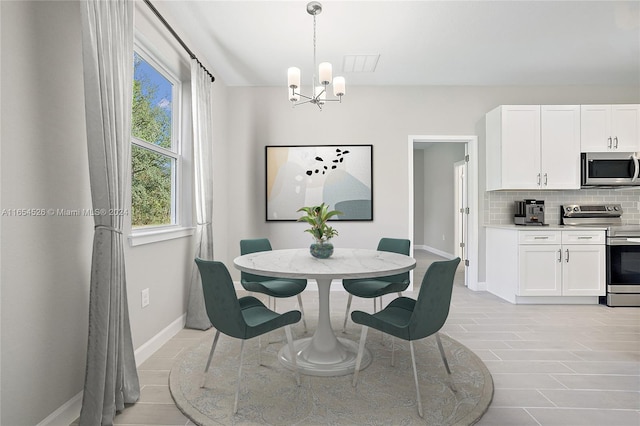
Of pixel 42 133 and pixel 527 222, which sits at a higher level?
pixel 42 133

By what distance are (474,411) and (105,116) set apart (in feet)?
8.00

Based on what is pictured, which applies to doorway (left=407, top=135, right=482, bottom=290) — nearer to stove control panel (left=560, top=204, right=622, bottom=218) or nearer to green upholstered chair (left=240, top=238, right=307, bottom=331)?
stove control panel (left=560, top=204, right=622, bottom=218)

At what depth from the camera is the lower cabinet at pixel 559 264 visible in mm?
3721

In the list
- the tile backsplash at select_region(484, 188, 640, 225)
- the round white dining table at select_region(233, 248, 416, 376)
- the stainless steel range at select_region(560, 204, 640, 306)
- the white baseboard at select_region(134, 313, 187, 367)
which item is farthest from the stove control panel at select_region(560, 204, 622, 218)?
the white baseboard at select_region(134, 313, 187, 367)

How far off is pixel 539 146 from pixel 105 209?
4.43 m

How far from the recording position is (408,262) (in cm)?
214

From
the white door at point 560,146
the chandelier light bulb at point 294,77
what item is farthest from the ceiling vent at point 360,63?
the white door at point 560,146

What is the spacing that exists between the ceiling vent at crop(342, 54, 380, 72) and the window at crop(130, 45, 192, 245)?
1.76 meters

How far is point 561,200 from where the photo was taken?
168 inches

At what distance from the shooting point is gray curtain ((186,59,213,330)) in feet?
10.0

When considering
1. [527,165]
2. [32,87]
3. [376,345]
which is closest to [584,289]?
[527,165]

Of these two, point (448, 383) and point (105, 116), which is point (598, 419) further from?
point (105, 116)

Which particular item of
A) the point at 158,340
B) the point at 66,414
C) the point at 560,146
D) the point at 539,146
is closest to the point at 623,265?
the point at 560,146

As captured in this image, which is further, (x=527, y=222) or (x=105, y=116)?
(x=527, y=222)
